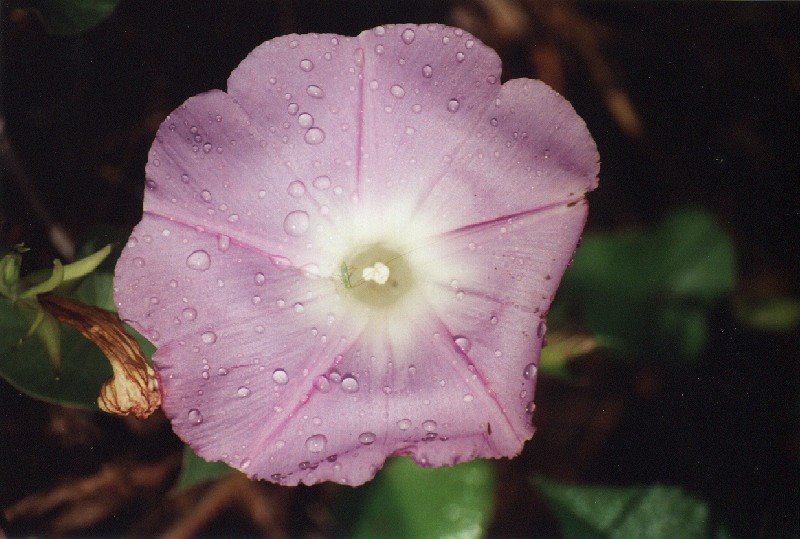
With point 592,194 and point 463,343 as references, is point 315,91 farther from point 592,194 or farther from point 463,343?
point 592,194

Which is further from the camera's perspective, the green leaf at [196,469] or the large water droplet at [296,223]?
the green leaf at [196,469]

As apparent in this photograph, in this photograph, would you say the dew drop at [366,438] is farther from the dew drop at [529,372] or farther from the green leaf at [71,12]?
the green leaf at [71,12]

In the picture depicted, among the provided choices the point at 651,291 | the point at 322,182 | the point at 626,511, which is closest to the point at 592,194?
the point at 651,291

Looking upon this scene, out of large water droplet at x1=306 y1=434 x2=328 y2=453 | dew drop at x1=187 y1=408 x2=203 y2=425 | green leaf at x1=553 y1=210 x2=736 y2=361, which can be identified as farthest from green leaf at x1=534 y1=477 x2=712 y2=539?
dew drop at x1=187 y1=408 x2=203 y2=425

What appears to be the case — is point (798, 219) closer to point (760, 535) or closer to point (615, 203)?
point (615, 203)

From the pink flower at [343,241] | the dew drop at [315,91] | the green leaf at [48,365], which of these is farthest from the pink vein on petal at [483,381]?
the green leaf at [48,365]

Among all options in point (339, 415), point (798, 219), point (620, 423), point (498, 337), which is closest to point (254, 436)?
point (339, 415)

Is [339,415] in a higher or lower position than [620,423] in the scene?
higher
